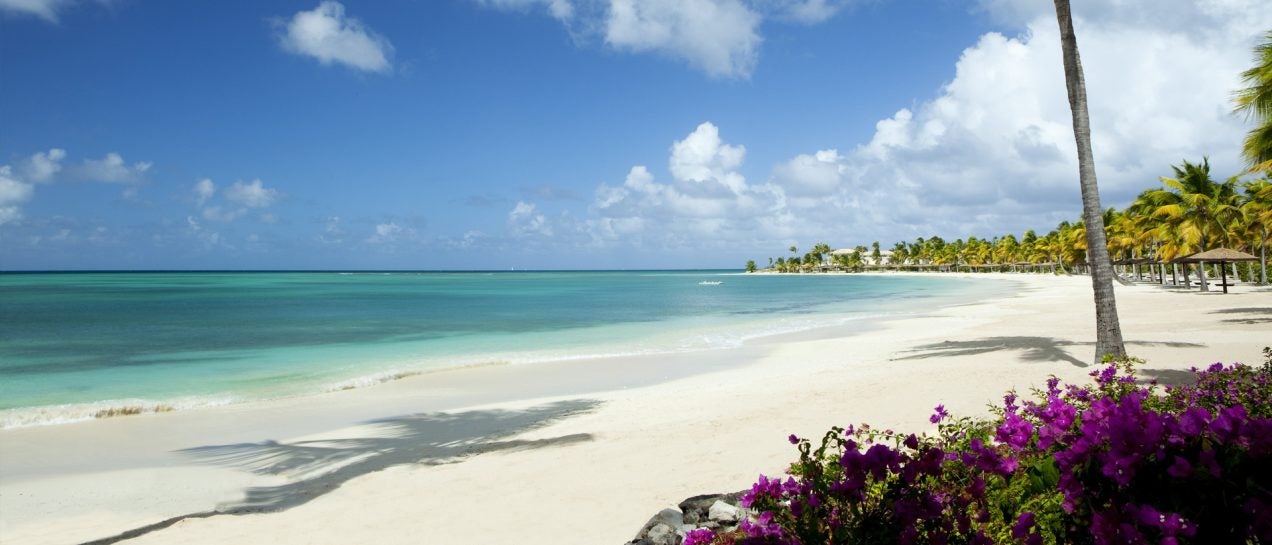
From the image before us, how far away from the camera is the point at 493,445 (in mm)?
9641

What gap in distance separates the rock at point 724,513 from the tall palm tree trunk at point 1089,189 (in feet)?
33.1

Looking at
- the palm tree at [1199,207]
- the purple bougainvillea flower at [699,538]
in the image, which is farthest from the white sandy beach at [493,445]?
the palm tree at [1199,207]

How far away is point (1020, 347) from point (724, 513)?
540 inches

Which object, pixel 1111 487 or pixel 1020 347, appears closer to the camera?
pixel 1111 487

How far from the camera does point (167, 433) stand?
11.6 meters

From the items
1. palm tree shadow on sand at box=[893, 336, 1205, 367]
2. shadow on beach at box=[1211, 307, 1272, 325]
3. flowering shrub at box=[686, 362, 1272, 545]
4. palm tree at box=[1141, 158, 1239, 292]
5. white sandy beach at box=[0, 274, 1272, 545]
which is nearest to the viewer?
flowering shrub at box=[686, 362, 1272, 545]

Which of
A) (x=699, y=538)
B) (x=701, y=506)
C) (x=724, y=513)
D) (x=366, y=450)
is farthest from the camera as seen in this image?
(x=366, y=450)

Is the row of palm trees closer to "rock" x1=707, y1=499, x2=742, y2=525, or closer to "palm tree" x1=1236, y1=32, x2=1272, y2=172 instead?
"palm tree" x1=1236, y1=32, x2=1272, y2=172

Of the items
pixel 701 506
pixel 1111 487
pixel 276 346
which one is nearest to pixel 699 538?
pixel 701 506

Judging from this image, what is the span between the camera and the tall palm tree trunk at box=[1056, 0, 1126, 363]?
11.7m

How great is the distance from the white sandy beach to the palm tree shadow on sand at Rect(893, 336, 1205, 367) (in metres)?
0.08

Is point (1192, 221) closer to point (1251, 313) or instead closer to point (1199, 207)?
point (1199, 207)

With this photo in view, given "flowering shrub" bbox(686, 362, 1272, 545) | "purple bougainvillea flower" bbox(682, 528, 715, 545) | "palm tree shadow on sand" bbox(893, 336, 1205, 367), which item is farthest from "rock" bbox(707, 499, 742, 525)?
"palm tree shadow on sand" bbox(893, 336, 1205, 367)

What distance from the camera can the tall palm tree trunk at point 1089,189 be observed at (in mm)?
11734
